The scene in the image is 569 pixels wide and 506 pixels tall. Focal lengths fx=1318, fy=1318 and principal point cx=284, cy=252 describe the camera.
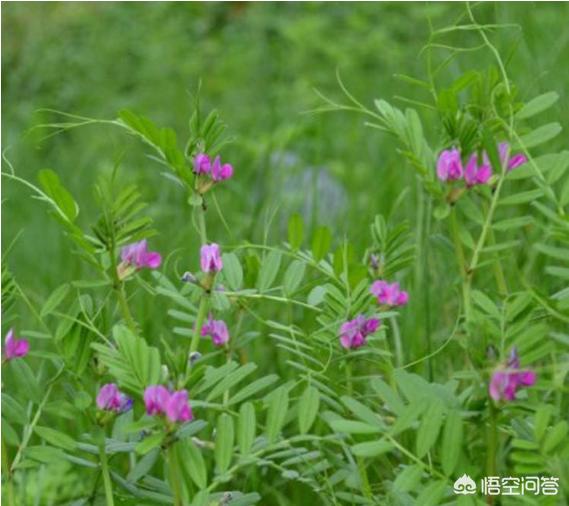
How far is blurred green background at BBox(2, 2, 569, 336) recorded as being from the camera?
2793 mm

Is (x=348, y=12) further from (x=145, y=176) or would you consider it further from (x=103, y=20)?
(x=145, y=176)

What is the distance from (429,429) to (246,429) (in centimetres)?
19

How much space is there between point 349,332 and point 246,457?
0.16 m

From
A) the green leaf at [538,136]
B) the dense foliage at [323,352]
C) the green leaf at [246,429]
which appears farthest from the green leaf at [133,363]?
the green leaf at [538,136]

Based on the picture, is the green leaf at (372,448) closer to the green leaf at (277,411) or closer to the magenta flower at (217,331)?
the green leaf at (277,411)

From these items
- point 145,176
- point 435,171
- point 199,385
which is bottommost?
point 145,176

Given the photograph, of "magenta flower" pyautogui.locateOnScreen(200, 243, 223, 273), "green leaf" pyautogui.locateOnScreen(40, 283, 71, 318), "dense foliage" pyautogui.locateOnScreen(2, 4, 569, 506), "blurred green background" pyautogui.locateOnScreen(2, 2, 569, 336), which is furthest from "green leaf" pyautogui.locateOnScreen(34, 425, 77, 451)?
"blurred green background" pyautogui.locateOnScreen(2, 2, 569, 336)

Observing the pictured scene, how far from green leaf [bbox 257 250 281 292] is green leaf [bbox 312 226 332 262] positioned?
0.05 meters

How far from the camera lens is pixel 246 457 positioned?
1.27 metres

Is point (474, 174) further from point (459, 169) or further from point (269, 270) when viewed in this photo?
point (269, 270)

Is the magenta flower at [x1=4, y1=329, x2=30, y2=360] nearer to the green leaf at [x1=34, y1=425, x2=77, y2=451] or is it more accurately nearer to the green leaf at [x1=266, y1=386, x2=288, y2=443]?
the green leaf at [x1=34, y1=425, x2=77, y2=451]

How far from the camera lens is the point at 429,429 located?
118 centimetres

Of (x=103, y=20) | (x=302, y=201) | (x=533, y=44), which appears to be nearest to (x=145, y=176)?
(x=302, y=201)

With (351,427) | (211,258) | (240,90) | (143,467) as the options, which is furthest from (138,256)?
(240,90)
